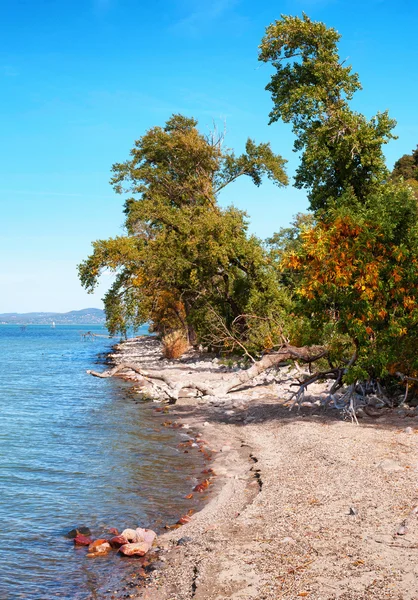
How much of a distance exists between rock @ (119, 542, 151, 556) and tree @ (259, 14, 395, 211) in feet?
38.3

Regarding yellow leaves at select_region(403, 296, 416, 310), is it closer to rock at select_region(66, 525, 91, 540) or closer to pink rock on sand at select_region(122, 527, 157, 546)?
pink rock on sand at select_region(122, 527, 157, 546)

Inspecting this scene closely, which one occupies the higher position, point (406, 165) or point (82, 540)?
point (406, 165)

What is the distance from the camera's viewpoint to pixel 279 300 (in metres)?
28.0

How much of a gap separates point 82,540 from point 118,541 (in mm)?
688

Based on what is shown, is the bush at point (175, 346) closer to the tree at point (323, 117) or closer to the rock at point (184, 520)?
the tree at point (323, 117)

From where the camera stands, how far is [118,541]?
903 centimetres

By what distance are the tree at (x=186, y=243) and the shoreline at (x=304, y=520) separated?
13655 millimetres

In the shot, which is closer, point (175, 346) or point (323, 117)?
point (323, 117)

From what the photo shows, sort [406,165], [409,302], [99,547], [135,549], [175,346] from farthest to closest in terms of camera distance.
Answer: [406,165]
[175,346]
[409,302]
[99,547]
[135,549]

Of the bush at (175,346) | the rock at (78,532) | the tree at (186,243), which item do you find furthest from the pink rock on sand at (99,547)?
the bush at (175,346)

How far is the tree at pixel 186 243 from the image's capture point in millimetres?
28609

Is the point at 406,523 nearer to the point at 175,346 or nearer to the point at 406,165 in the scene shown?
the point at 175,346

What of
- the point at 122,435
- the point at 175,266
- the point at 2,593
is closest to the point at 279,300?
the point at 175,266

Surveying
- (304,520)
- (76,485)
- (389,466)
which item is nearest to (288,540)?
(304,520)
